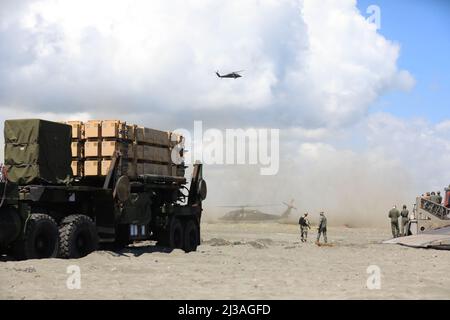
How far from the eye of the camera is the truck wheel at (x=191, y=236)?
21.7 meters

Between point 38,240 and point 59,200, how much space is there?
120 centimetres

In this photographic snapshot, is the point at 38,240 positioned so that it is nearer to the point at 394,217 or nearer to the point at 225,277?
the point at 225,277

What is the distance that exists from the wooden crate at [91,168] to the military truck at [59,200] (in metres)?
0.19

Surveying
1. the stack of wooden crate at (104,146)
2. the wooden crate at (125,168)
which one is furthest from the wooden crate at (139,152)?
the wooden crate at (125,168)

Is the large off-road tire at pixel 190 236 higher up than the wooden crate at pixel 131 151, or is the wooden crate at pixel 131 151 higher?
the wooden crate at pixel 131 151

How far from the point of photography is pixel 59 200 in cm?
1617

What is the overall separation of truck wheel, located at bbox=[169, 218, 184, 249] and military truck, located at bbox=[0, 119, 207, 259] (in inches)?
47.3

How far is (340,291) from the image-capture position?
10.7 m

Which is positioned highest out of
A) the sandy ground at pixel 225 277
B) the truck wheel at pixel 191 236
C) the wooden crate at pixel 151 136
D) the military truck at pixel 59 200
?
the wooden crate at pixel 151 136

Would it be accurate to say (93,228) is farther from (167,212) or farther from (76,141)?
(167,212)

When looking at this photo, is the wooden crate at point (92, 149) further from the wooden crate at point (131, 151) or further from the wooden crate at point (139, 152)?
the wooden crate at point (139, 152)

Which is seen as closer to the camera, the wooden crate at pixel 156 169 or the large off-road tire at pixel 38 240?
the large off-road tire at pixel 38 240

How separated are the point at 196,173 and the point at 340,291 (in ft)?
39.8
